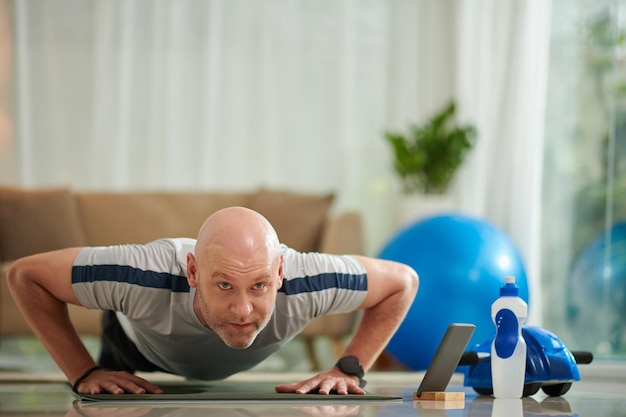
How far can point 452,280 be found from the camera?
3.76 m

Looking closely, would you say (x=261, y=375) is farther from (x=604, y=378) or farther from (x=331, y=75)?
(x=331, y=75)

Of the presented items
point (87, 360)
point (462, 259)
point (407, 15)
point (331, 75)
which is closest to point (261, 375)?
point (462, 259)

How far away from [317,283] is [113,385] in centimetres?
57

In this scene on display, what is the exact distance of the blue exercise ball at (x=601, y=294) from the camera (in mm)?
4078

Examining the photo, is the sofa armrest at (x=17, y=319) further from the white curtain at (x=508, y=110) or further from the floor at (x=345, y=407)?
the white curtain at (x=508, y=110)

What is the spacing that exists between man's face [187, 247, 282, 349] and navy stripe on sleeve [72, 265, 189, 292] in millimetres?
201

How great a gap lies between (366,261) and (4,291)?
2391mm

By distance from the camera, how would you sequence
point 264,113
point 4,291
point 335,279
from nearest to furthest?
point 335,279
point 4,291
point 264,113

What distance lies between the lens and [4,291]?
4.05 metres

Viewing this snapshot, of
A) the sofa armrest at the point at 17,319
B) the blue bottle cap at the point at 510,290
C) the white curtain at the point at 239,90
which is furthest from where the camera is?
the white curtain at the point at 239,90

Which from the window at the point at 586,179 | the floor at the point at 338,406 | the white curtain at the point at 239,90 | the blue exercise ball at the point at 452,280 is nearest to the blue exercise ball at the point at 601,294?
the window at the point at 586,179

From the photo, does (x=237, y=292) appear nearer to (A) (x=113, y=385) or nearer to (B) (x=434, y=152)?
(A) (x=113, y=385)

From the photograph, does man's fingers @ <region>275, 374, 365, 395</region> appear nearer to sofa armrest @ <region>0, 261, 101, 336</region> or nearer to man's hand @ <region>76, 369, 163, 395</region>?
man's hand @ <region>76, 369, 163, 395</region>

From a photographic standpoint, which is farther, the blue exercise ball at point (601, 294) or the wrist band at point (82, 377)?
the blue exercise ball at point (601, 294)
